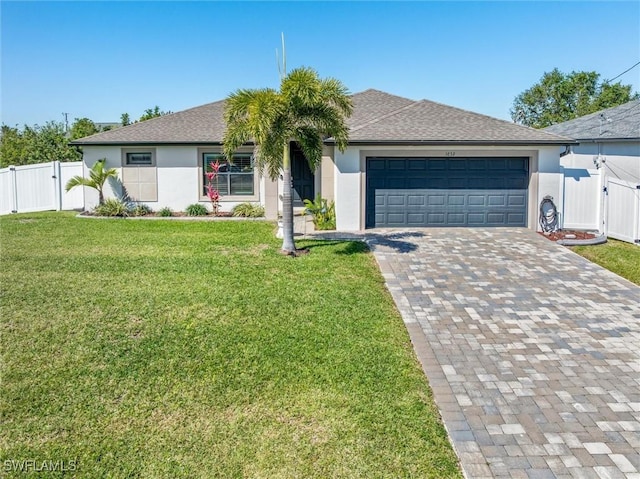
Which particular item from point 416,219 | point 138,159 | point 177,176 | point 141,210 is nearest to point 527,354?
point 416,219

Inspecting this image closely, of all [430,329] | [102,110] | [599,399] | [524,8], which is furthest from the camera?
[102,110]

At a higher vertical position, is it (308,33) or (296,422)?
(308,33)

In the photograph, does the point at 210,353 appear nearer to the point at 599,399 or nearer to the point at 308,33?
the point at 599,399

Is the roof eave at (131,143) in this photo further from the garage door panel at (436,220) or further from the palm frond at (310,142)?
the garage door panel at (436,220)

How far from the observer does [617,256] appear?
39.0ft

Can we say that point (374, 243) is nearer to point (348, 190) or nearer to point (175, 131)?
point (348, 190)

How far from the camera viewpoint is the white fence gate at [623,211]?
1314 cm

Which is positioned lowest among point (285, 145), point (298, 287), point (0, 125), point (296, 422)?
point (296, 422)

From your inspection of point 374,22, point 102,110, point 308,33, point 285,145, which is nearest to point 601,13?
point 374,22

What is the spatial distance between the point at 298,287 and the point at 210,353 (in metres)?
2.85

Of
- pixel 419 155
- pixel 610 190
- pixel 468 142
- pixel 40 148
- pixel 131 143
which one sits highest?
pixel 40 148

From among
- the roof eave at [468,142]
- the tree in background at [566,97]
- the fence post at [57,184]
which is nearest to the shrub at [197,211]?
the fence post at [57,184]

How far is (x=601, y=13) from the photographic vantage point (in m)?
16.3

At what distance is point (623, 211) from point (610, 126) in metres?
7.80
